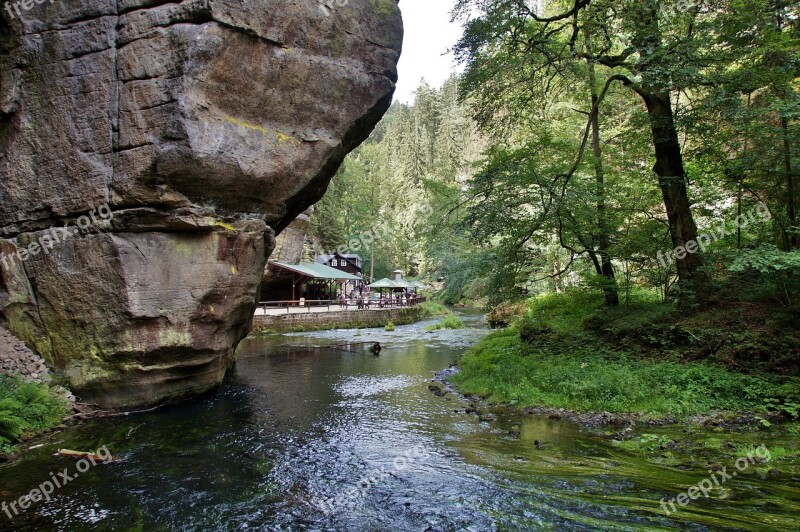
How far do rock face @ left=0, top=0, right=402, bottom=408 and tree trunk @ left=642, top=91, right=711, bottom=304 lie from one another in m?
10.4

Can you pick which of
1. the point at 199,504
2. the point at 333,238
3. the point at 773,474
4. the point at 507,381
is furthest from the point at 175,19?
the point at 333,238

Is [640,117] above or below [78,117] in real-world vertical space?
above

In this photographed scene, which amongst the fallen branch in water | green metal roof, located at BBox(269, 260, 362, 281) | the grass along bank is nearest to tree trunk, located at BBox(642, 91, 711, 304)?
the grass along bank

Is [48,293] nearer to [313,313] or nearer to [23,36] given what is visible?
[23,36]

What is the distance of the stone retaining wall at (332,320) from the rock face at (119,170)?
18.2 m

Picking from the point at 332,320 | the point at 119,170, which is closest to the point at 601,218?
the point at 119,170

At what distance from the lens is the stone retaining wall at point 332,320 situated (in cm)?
2894

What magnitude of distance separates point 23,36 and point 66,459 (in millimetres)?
9522

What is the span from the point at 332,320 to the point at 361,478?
86.0 feet

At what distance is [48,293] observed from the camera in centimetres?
983

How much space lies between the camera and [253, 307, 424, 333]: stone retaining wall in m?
28.9

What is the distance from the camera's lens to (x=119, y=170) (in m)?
9.80

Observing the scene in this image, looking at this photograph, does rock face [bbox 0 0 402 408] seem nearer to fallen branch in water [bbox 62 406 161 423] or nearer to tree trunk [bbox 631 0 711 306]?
fallen branch in water [bbox 62 406 161 423]

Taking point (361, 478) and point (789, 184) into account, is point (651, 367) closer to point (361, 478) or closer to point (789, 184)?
point (789, 184)
